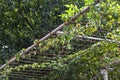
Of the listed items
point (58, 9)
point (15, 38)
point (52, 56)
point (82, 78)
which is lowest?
point (82, 78)

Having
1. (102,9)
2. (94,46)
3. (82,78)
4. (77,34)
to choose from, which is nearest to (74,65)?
(82,78)

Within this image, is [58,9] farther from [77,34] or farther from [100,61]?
[77,34]

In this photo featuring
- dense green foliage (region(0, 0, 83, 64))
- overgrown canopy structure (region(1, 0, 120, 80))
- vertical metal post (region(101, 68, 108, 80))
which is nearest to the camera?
overgrown canopy structure (region(1, 0, 120, 80))

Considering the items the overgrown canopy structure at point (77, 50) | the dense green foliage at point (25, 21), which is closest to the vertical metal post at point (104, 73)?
the overgrown canopy structure at point (77, 50)

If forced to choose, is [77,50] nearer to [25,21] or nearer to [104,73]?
[104,73]

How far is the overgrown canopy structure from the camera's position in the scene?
2.82 meters

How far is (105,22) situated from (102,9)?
1.17 feet

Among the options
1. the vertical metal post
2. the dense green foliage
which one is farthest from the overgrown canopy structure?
the dense green foliage

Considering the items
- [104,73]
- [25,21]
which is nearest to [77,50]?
[104,73]

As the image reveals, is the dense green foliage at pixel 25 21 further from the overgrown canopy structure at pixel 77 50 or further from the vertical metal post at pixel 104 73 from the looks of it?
the vertical metal post at pixel 104 73

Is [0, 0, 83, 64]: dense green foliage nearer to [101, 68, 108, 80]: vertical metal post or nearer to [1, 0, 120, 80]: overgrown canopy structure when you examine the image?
[1, 0, 120, 80]: overgrown canopy structure

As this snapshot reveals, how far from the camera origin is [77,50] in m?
4.07

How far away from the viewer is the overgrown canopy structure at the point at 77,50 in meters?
2.82

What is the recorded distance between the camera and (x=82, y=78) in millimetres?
4453
